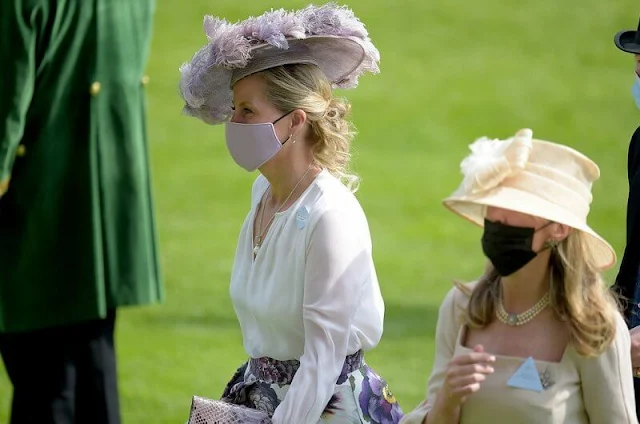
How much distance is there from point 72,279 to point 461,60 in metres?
13.5

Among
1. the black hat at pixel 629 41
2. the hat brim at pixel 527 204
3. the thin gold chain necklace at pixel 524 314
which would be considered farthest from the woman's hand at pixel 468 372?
the black hat at pixel 629 41

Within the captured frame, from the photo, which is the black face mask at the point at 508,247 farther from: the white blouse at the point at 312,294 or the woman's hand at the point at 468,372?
the white blouse at the point at 312,294

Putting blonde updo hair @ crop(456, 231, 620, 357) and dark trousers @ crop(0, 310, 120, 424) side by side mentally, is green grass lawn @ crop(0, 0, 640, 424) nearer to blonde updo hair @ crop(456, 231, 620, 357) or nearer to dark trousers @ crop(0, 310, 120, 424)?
dark trousers @ crop(0, 310, 120, 424)

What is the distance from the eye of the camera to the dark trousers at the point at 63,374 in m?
4.32

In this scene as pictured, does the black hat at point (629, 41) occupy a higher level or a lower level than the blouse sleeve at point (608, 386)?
higher

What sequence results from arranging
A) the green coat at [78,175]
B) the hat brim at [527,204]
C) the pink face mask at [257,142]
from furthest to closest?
the pink face mask at [257,142], the green coat at [78,175], the hat brim at [527,204]

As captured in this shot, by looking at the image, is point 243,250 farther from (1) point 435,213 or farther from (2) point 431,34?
(2) point 431,34

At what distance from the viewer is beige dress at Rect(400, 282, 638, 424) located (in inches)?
143

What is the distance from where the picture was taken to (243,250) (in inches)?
190

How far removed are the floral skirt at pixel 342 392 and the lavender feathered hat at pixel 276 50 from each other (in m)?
1.00

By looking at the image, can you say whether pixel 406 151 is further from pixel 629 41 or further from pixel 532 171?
pixel 532 171

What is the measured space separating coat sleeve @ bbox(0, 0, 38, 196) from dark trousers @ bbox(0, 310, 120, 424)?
0.58 meters

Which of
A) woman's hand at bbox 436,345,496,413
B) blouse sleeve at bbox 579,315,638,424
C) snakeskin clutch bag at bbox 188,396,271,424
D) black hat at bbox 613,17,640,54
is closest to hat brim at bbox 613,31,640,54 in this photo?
black hat at bbox 613,17,640,54

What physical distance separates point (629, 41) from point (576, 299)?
163 cm
